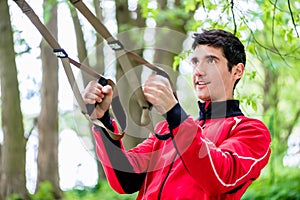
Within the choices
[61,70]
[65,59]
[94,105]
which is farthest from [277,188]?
[65,59]

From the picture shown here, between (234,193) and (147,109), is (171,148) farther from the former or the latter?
(147,109)

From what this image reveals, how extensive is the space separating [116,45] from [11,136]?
18.9 feet

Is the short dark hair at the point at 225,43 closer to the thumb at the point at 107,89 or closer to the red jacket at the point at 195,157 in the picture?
the red jacket at the point at 195,157

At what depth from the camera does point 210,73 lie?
214 centimetres

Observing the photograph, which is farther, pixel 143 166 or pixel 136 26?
pixel 136 26

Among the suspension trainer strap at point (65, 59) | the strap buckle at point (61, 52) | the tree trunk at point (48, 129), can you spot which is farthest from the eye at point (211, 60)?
the tree trunk at point (48, 129)

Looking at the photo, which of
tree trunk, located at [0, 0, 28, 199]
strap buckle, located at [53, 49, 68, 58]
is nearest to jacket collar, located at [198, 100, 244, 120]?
strap buckle, located at [53, 49, 68, 58]

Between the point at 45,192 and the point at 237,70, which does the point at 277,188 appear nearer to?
the point at 45,192

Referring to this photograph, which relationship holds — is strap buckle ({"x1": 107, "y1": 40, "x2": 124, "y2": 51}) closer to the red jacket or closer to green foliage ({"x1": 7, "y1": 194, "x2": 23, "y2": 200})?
the red jacket

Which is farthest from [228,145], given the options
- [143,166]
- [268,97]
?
[268,97]

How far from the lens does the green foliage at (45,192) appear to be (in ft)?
26.5

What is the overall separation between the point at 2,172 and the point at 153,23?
282cm

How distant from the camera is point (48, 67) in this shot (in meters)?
8.40

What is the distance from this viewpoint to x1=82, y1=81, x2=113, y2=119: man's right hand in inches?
77.2
